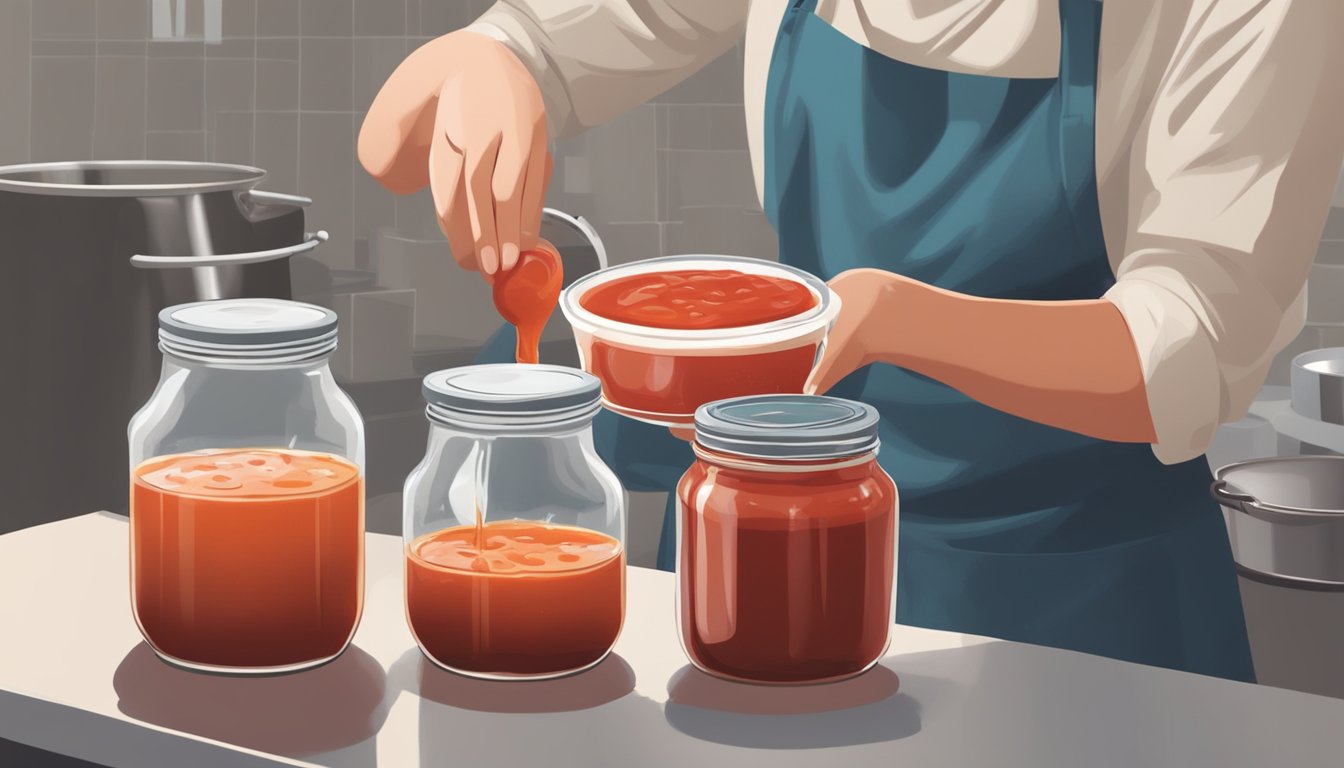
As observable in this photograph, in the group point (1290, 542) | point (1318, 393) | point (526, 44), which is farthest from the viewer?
point (1318, 393)

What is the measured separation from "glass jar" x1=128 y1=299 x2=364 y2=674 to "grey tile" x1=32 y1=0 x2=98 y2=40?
1.90 metres

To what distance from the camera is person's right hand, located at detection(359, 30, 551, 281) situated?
0.91 m

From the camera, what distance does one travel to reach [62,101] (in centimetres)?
237

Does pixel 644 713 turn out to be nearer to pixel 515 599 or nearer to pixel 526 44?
pixel 515 599

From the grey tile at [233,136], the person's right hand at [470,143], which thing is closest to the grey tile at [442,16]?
the grey tile at [233,136]

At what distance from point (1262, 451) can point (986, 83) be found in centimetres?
119

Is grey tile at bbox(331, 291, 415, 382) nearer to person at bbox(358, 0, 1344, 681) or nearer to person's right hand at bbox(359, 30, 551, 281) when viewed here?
person at bbox(358, 0, 1344, 681)

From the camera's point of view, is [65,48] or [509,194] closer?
[509,194]

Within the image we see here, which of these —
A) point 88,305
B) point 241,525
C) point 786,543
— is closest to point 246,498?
point 241,525

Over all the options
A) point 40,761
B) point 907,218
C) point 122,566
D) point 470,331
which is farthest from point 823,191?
point 470,331

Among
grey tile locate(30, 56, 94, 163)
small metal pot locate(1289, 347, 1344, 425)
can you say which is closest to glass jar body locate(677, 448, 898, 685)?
small metal pot locate(1289, 347, 1344, 425)

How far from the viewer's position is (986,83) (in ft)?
3.40

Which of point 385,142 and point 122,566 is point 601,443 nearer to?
point 385,142

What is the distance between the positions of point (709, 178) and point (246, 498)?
67.9 inches
